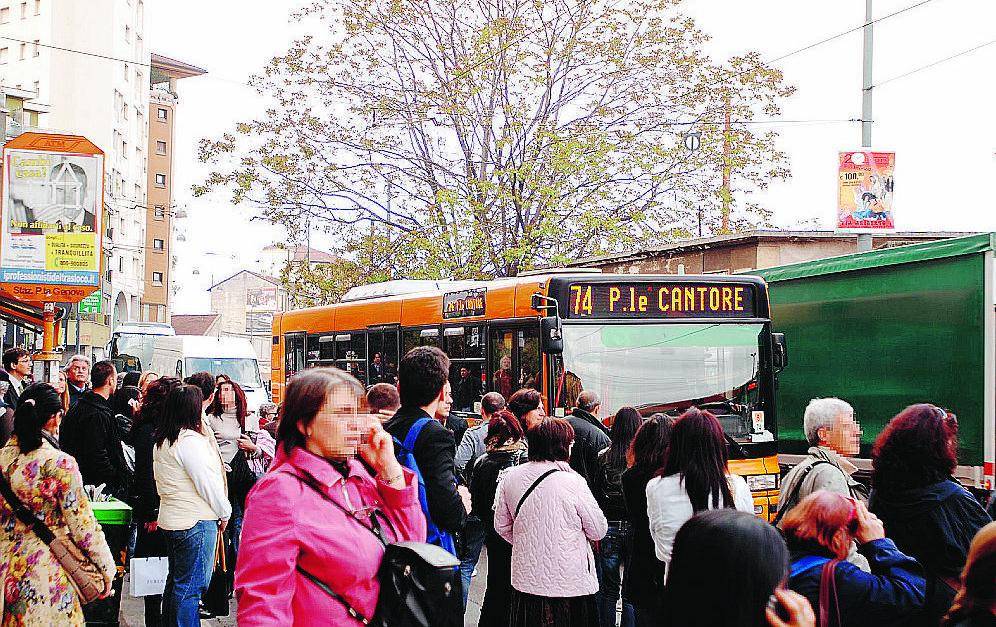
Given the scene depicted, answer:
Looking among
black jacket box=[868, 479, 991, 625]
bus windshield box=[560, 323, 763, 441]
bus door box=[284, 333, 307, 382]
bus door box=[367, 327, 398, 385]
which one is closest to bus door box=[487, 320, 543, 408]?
bus windshield box=[560, 323, 763, 441]

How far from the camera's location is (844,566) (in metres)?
3.86

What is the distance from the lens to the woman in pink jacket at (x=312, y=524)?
3.37 meters

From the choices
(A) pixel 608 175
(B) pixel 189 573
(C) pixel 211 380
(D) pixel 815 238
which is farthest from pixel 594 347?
(A) pixel 608 175

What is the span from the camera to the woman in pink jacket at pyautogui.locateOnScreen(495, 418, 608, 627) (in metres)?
6.48

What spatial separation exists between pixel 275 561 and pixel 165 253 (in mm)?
85572

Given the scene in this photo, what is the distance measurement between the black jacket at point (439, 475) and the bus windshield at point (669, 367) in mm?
5945

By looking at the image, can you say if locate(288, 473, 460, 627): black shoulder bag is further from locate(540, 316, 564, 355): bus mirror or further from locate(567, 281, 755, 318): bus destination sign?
locate(567, 281, 755, 318): bus destination sign

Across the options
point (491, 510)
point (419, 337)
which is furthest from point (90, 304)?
point (491, 510)

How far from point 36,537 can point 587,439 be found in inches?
165

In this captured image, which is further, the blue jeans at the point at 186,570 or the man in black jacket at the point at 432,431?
the blue jeans at the point at 186,570

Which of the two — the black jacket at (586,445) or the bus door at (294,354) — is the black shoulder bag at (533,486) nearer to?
the black jacket at (586,445)

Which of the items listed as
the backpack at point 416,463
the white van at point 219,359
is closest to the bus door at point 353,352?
the white van at point 219,359

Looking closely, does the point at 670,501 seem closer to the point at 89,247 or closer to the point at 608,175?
the point at 89,247

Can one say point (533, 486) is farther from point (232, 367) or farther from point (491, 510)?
point (232, 367)
